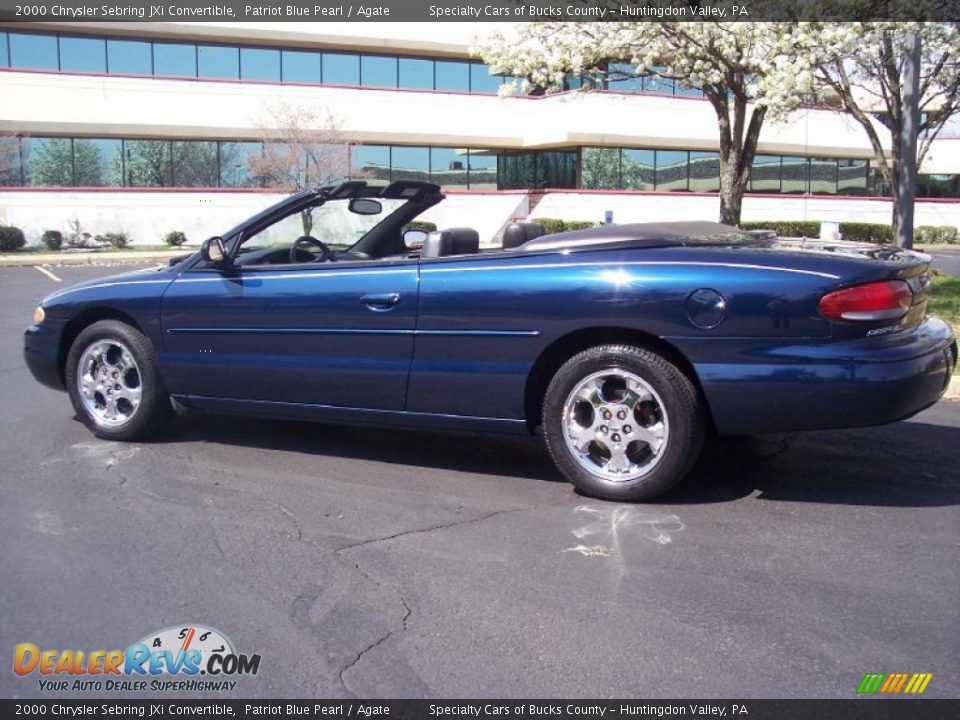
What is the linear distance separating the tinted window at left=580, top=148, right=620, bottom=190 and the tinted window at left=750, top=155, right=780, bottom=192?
5572 mm

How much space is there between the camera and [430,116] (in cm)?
3491

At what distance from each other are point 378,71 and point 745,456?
105 ft

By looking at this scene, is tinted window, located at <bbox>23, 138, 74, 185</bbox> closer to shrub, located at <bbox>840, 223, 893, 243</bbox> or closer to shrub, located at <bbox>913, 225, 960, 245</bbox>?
shrub, located at <bbox>840, 223, 893, 243</bbox>

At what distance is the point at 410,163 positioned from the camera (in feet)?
116

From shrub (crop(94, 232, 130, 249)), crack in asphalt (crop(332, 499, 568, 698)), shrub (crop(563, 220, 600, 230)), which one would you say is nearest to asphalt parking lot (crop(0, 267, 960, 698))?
crack in asphalt (crop(332, 499, 568, 698))

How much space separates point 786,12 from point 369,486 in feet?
32.5

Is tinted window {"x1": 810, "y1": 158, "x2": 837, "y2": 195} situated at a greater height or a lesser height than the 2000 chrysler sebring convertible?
greater

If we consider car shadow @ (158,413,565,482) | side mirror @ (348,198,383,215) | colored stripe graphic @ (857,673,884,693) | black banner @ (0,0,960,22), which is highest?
black banner @ (0,0,960,22)

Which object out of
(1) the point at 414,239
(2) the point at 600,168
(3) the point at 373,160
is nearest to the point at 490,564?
(1) the point at 414,239

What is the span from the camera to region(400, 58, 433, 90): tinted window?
35.5m

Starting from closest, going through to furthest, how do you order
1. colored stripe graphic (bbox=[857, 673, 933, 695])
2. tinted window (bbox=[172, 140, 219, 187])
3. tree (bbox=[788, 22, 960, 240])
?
colored stripe graphic (bbox=[857, 673, 933, 695]) → tree (bbox=[788, 22, 960, 240]) → tinted window (bbox=[172, 140, 219, 187])

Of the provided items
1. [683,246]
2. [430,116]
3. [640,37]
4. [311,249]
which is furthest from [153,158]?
[683,246]

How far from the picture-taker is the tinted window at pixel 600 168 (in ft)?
114

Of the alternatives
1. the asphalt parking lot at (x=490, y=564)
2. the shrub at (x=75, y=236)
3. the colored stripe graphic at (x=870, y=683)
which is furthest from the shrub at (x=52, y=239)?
the colored stripe graphic at (x=870, y=683)
